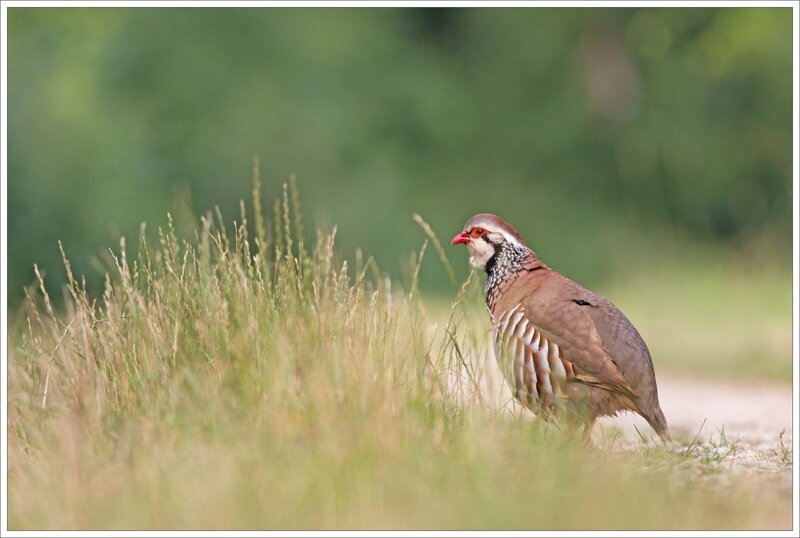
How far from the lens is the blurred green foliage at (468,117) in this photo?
18.6m

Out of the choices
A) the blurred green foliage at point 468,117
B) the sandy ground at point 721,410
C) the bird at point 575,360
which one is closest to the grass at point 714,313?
the sandy ground at point 721,410

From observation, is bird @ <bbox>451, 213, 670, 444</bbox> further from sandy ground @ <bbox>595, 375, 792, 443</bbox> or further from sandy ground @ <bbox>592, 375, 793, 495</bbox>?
sandy ground @ <bbox>595, 375, 792, 443</bbox>

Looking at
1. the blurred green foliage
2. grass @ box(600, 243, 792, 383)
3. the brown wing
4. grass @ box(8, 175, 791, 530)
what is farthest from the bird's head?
the blurred green foliage

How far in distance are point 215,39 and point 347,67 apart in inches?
87.8

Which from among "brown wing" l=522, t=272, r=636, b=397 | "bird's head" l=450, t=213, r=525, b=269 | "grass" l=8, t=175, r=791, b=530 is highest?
"bird's head" l=450, t=213, r=525, b=269

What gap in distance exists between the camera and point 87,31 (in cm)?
2608

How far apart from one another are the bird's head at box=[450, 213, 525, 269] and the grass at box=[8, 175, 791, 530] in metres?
0.44

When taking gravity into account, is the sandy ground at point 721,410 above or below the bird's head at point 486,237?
below

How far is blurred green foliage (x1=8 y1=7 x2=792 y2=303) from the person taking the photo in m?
18.6

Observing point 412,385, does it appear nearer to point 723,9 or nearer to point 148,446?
point 148,446

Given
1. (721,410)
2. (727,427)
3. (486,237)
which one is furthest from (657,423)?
(721,410)

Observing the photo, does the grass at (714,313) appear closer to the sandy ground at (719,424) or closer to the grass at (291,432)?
the sandy ground at (719,424)

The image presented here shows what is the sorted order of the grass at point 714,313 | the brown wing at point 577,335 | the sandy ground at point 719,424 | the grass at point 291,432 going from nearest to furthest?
the grass at point 291,432 < the sandy ground at point 719,424 < the brown wing at point 577,335 < the grass at point 714,313

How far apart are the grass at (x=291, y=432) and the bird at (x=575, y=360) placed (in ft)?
0.69
